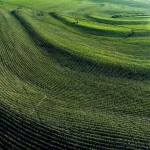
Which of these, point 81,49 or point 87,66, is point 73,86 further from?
point 81,49

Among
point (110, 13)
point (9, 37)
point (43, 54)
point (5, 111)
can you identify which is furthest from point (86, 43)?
point (110, 13)

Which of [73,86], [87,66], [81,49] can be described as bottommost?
[73,86]

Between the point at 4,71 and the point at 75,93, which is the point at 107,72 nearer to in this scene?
the point at 75,93

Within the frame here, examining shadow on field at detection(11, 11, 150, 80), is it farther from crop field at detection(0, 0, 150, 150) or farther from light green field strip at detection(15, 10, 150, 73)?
light green field strip at detection(15, 10, 150, 73)

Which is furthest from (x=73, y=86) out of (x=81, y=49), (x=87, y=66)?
(x=81, y=49)

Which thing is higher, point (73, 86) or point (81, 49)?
point (81, 49)

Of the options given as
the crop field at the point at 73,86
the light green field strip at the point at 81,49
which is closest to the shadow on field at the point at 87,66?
the crop field at the point at 73,86

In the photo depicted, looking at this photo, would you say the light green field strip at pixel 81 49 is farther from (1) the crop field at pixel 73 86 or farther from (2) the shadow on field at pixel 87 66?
(2) the shadow on field at pixel 87 66

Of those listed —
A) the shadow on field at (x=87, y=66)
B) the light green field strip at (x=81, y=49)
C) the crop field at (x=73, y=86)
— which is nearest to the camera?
the crop field at (x=73, y=86)

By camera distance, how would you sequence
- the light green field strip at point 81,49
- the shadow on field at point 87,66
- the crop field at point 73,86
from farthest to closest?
1. the light green field strip at point 81,49
2. the shadow on field at point 87,66
3. the crop field at point 73,86
